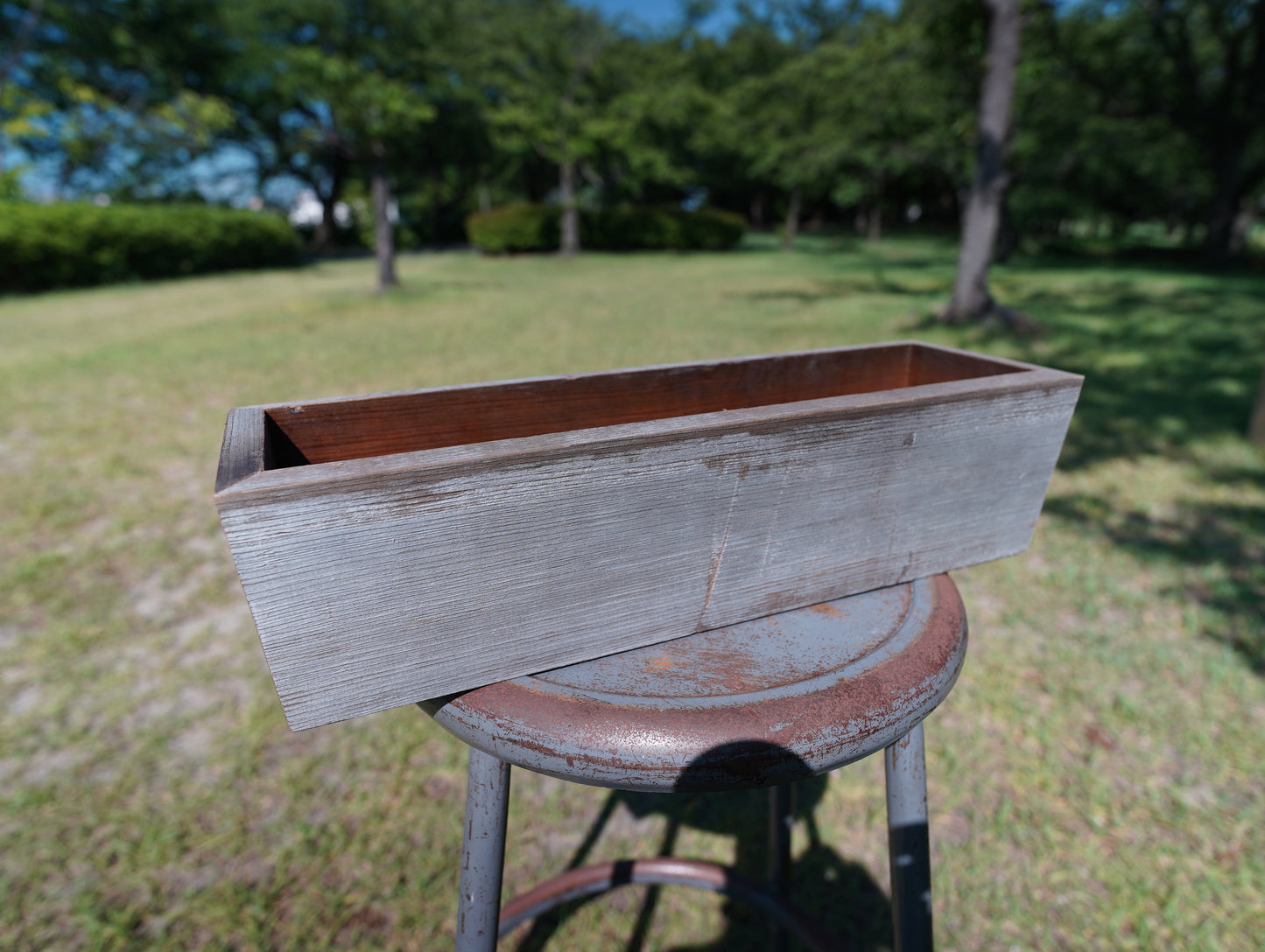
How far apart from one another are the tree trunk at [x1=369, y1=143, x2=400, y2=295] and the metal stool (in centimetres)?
1236

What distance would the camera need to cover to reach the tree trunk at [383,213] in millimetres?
11695

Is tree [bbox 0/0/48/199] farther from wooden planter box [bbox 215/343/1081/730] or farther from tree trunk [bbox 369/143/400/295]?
wooden planter box [bbox 215/343/1081/730]

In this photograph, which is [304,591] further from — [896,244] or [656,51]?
[656,51]

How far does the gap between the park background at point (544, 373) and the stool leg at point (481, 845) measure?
886mm

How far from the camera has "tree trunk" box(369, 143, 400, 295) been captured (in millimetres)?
11695

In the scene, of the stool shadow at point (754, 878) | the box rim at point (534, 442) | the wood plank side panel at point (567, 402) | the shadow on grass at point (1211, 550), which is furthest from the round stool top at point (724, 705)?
the shadow on grass at point (1211, 550)

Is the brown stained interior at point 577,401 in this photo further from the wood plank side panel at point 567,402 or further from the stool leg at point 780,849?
the stool leg at point 780,849

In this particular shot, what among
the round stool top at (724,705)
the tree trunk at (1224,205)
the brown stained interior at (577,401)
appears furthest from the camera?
the tree trunk at (1224,205)

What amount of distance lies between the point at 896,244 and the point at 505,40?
15.4 meters

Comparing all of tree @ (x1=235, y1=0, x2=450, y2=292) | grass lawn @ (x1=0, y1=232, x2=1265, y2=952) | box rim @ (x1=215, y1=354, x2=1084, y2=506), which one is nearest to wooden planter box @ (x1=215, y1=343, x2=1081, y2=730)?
box rim @ (x1=215, y1=354, x2=1084, y2=506)

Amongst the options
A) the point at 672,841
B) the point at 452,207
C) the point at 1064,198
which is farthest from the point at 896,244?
the point at 672,841

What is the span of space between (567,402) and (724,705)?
0.66 metres

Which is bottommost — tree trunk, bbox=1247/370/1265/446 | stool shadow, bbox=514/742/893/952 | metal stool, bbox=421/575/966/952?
stool shadow, bbox=514/742/893/952

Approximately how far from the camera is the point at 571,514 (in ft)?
2.81
